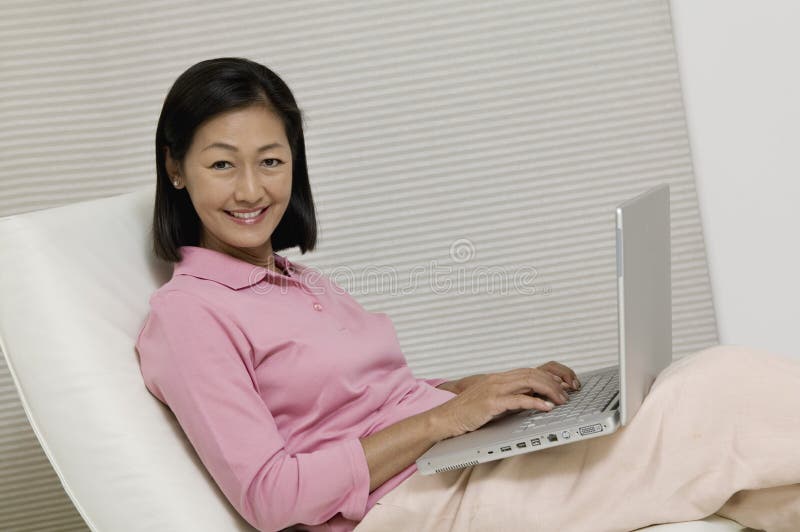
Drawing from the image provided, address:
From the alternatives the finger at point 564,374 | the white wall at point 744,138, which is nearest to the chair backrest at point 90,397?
the finger at point 564,374

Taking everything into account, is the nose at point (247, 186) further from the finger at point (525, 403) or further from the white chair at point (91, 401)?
the finger at point (525, 403)

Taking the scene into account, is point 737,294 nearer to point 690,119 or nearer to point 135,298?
point 690,119

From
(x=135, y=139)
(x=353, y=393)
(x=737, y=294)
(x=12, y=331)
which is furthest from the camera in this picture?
(x=737, y=294)

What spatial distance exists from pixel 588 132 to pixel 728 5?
2.00 feet

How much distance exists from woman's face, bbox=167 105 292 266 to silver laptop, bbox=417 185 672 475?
56cm

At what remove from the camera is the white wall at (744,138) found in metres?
2.80

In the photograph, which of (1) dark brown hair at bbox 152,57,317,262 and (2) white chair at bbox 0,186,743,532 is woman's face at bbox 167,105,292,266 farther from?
(2) white chair at bbox 0,186,743,532

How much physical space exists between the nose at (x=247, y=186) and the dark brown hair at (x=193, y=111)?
108 mm

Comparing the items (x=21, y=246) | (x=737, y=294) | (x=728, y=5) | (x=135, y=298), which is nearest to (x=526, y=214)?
(x=737, y=294)

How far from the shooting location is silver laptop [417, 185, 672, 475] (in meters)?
1.23

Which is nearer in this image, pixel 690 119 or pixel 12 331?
pixel 12 331

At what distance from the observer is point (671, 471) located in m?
1.27

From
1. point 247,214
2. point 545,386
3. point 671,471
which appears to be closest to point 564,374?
point 545,386

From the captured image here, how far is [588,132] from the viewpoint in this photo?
8.93ft
